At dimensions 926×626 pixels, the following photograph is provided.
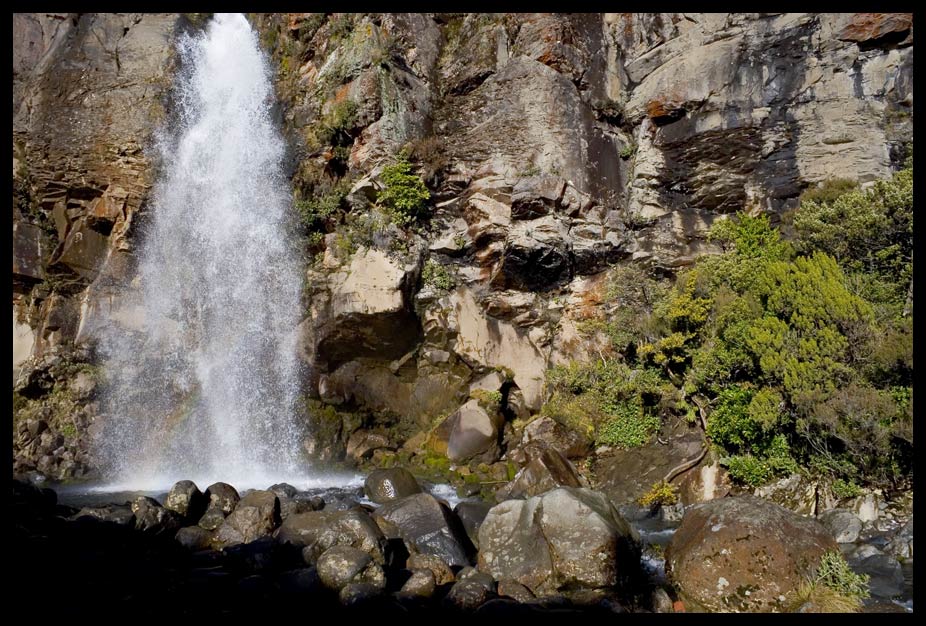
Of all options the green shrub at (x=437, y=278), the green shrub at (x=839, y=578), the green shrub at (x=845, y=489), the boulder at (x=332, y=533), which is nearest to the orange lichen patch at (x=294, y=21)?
the green shrub at (x=437, y=278)

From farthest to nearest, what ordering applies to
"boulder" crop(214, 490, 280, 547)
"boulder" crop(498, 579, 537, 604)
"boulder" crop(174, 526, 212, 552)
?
1. "boulder" crop(214, 490, 280, 547)
2. "boulder" crop(174, 526, 212, 552)
3. "boulder" crop(498, 579, 537, 604)

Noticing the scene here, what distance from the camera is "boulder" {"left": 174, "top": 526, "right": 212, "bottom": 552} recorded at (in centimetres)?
859

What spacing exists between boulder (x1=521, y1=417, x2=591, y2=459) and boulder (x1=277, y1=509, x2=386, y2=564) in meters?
7.00

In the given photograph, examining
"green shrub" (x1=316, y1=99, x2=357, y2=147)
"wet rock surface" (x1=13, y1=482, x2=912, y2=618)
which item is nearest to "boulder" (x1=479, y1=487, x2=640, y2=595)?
"wet rock surface" (x1=13, y1=482, x2=912, y2=618)

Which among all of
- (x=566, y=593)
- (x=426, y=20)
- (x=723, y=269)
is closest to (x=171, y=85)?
(x=426, y=20)

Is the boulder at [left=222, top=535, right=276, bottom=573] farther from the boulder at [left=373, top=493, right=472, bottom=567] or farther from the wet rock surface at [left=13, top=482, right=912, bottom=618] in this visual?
the boulder at [left=373, top=493, right=472, bottom=567]

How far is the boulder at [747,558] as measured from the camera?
685cm

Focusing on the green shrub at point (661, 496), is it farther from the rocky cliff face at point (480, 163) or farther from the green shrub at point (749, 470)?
the rocky cliff face at point (480, 163)

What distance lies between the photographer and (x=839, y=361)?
33.1ft

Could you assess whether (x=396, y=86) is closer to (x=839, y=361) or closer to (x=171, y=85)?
(x=171, y=85)

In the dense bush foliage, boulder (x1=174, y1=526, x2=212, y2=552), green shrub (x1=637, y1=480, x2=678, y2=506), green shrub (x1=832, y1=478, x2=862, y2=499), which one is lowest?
green shrub (x1=637, y1=480, x2=678, y2=506)

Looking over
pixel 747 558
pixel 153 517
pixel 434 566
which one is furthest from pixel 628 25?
pixel 153 517

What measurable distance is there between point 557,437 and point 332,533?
7.94m

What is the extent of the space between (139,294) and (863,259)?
20359mm
